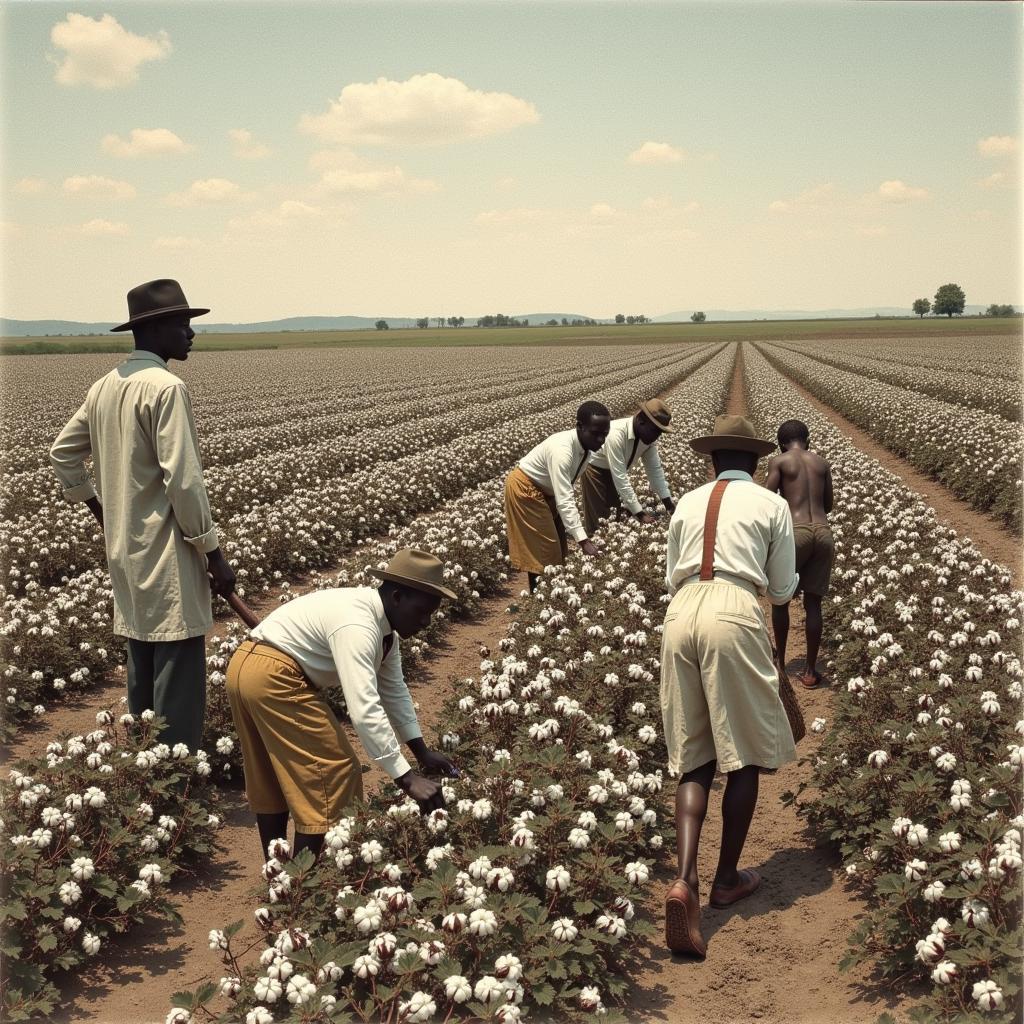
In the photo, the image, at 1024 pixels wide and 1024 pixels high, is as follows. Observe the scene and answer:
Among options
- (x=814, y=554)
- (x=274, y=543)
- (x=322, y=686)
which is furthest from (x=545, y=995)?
(x=274, y=543)

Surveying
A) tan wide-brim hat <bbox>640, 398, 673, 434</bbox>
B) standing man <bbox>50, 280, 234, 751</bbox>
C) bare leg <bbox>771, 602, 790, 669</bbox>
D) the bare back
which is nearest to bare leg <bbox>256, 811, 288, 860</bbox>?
standing man <bbox>50, 280, 234, 751</bbox>

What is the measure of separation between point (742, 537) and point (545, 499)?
5.58 metres

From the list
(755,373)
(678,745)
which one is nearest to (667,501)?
(678,745)

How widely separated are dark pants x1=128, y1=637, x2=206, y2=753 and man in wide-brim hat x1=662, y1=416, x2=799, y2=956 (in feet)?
9.37

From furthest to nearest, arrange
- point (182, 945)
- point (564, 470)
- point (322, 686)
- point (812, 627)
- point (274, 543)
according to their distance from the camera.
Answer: point (274, 543) < point (564, 470) < point (812, 627) < point (182, 945) < point (322, 686)

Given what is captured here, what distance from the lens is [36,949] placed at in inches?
176

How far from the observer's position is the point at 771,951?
4863 mm

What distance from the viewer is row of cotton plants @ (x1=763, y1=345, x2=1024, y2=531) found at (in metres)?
15.8

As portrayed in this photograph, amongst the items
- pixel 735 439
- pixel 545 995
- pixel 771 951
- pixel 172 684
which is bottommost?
pixel 771 951

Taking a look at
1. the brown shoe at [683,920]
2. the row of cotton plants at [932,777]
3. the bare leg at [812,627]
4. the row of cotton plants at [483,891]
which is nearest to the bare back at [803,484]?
the bare leg at [812,627]

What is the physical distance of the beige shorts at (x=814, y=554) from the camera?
8133 millimetres

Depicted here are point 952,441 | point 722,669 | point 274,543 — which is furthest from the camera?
point 952,441

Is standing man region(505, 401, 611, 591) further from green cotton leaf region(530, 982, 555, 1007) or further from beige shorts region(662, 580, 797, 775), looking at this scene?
green cotton leaf region(530, 982, 555, 1007)

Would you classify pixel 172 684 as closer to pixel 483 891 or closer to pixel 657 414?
pixel 483 891
